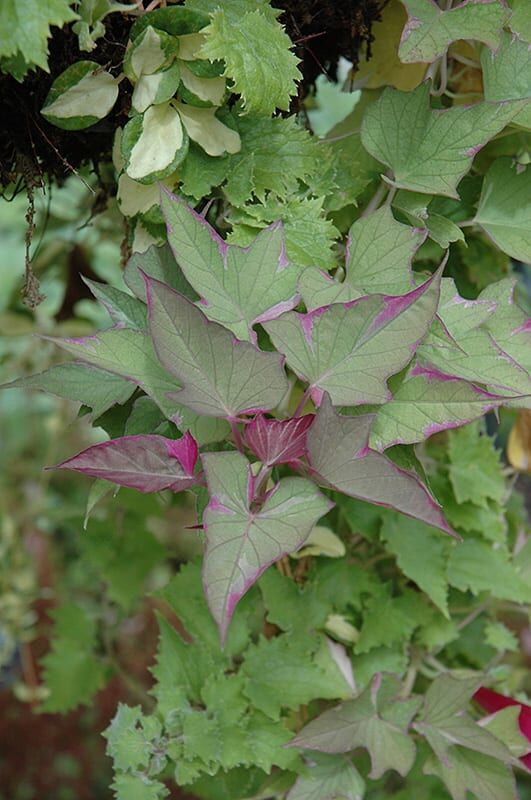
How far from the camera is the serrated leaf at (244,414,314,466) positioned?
340 mm

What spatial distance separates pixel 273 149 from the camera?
1.37 feet

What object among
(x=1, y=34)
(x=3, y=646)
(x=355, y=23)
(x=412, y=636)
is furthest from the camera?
(x=3, y=646)

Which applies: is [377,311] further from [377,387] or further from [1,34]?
[1,34]

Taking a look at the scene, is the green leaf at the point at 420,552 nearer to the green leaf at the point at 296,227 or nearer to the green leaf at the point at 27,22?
the green leaf at the point at 296,227

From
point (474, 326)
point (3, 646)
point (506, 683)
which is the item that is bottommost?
point (3, 646)

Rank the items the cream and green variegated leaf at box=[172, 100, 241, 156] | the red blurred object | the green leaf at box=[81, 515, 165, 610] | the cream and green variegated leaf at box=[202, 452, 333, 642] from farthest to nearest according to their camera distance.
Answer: the green leaf at box=[81, 515, 165, 610] < the red blurred object < the cream and green variegated leaf at box=[172, 100, 241, 156] < the cream and green variegated leaf at box=[202, 452, 333, 642]

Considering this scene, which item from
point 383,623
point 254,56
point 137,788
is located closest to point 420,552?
point 383,623

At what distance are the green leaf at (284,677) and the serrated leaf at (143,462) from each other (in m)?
0.23

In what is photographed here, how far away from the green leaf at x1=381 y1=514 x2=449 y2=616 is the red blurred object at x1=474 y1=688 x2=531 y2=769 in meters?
0.07

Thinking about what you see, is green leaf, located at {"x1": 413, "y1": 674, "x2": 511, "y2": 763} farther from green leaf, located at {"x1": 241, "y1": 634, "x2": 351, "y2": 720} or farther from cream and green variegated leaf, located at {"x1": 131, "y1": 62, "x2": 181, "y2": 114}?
cream and green variegated leaf, located at {"x1": 131, "y1": 62, "x2": 181, "y2": 114}

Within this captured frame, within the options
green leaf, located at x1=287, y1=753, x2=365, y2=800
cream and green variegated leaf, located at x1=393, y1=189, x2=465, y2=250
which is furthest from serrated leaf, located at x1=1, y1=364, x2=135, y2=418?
green leaf, located at x1=287, y1=753, x2=365, y2=800

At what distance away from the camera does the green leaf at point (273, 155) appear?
1.35ft

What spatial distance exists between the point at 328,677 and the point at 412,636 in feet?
0.31

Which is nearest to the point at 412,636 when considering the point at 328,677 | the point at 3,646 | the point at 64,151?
the point at 328,677
